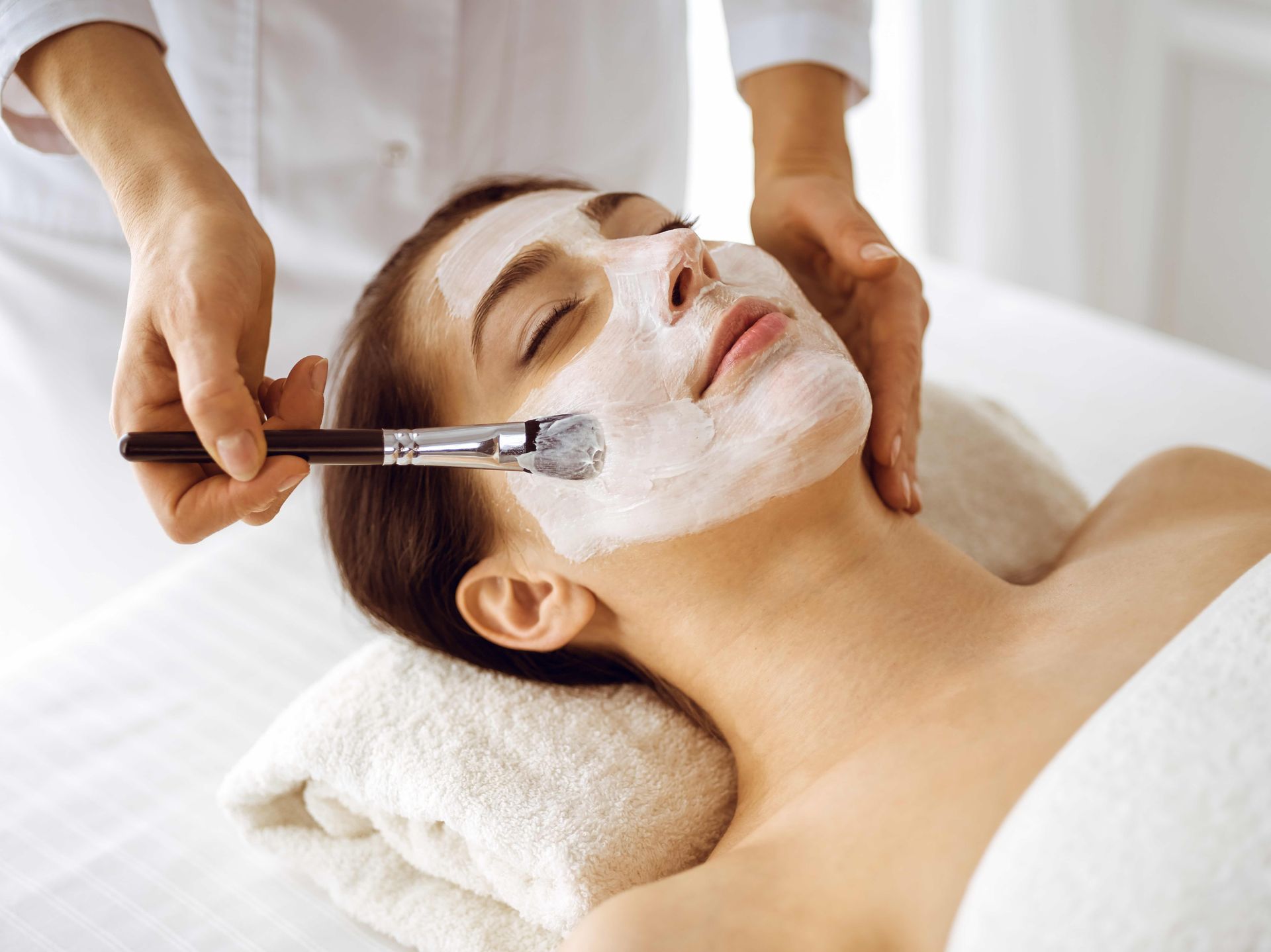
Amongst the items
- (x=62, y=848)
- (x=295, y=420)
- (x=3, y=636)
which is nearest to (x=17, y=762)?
(x=62, y=848)

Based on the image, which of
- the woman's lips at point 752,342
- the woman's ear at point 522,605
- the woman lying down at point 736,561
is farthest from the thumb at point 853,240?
the woman's ear at point 522,605

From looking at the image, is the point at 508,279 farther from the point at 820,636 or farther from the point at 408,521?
the point at 820,636

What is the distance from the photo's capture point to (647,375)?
972 mm

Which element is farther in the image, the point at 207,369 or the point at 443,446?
the point at 443,446

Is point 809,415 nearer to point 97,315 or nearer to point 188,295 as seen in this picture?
point 188,295

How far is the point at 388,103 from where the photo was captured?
1.38 m

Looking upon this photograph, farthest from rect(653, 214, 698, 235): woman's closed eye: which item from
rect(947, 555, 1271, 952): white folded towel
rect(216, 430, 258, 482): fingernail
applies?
rect(947, 555, 1271, 952): white folded towel

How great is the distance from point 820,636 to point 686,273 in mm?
345

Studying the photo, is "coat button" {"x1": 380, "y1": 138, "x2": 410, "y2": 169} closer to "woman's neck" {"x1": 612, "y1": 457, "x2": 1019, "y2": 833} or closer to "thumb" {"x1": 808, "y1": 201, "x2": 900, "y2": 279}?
"thumb" {"x1": 808, "y1": 201, "x2": 900, "y2": 279}

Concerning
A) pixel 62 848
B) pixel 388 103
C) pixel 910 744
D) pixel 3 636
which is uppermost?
pixel 388 103

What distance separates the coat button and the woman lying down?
0.32m

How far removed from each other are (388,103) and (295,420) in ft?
2.02

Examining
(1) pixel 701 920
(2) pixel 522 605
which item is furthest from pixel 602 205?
(1) pixel 701 920

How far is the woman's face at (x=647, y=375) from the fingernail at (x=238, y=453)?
0.90 ft
